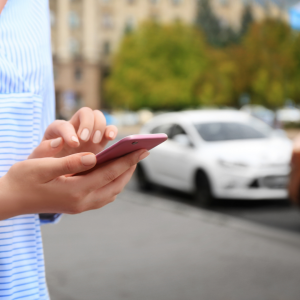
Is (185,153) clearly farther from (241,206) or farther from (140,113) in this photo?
(140,113)

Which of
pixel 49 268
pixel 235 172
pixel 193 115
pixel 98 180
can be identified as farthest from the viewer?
pixel 193 115

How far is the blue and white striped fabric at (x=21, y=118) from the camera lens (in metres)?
1.19

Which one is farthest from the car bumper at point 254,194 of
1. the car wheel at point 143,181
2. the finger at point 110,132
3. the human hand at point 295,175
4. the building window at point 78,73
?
the building window at point 78,73

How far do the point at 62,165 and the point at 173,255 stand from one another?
14.7 feet

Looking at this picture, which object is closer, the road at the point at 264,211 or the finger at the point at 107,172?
the finger at the point at 107,172

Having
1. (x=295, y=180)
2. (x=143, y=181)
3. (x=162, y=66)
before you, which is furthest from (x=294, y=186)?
(x=162, y=66)

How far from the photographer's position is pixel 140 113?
50.8 metres

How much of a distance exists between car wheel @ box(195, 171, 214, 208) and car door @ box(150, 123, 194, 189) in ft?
0.95

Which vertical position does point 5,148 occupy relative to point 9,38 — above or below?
below

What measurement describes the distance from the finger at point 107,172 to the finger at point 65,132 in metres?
0.15

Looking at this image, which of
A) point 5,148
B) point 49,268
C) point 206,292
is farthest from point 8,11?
point 49,268

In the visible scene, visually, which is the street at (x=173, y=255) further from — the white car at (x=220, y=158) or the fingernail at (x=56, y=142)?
the fingernail at (x=56, y=142)

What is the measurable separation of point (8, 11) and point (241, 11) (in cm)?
8433

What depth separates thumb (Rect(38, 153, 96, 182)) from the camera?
0.96 metres
